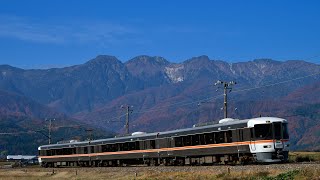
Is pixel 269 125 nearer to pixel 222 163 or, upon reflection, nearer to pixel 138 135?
pixel 222 163

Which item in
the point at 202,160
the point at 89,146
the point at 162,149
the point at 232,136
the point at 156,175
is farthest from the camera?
the point at 89,146

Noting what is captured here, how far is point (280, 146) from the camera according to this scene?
48.6m

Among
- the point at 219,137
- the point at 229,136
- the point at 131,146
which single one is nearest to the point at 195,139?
the point at 219,137

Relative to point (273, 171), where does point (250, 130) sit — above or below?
above

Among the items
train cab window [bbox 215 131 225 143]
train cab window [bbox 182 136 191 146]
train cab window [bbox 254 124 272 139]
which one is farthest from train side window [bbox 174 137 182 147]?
train cab window [bbox 254 124 272 139]

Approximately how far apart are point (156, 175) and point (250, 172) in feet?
34.8

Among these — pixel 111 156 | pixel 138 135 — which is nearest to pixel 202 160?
pixel 138 135

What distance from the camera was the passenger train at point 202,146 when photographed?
48.8 metres

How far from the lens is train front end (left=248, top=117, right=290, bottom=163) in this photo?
48156 mm

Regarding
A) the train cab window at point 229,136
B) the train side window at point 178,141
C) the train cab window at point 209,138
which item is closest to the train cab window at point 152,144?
the train side window at point 178,141

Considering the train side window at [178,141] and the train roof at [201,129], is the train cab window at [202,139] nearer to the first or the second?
the train roof at [201,129]

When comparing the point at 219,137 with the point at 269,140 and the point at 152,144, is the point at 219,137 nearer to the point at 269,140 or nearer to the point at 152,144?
the point at 269,140

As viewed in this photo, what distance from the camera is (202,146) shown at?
56.4 m

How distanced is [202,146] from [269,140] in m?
9.74
